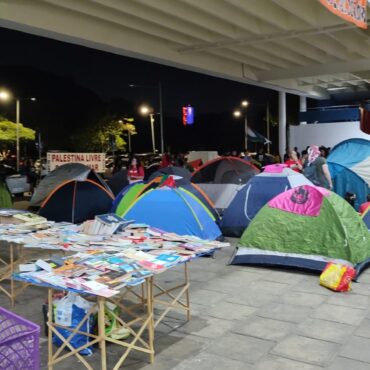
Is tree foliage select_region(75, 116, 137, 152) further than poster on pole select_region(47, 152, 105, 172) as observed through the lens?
Yes

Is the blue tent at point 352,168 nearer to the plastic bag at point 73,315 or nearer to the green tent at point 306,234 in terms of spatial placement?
the green tent at point 306,234

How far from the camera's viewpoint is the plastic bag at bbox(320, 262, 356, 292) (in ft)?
17.0

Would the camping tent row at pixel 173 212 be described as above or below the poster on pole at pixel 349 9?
below

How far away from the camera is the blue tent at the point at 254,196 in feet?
26.0

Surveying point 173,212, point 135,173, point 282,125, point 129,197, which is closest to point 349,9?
point 173,212

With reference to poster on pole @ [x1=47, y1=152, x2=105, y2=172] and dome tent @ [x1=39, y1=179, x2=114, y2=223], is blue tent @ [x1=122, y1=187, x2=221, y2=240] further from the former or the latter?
poster on pole @ [x1=47, y1=152, x2=105, y2=172]

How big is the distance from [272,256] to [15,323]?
161 inches

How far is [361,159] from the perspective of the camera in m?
10.7

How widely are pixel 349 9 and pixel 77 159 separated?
6732mm

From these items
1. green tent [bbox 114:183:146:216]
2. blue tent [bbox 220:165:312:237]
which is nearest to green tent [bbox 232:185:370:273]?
blue tent [bbox 220:165:312:237]

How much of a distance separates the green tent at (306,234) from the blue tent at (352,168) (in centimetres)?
421

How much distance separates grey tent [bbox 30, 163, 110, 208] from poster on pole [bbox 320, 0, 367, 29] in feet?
19.3

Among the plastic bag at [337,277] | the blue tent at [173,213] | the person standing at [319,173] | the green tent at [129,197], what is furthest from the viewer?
the person standing at [319,173]

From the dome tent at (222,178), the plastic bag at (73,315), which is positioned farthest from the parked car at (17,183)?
the plastic bag at (73,315)
